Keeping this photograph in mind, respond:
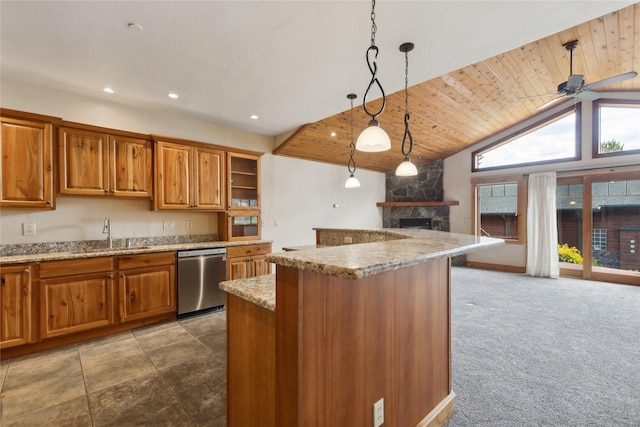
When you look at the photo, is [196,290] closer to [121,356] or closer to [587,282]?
[121,356]

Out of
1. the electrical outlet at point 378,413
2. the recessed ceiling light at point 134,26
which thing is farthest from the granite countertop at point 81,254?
the electrical outlet at point 378,413

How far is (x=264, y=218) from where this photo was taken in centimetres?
497

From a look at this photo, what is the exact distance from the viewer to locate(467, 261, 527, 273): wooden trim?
6.01 meters

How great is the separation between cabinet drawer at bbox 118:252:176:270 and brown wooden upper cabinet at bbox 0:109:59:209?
2.89 feet

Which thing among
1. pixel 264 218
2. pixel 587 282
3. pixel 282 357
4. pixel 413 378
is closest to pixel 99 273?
pixel 264 218

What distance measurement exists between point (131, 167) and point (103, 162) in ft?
0.89

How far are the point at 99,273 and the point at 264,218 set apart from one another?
2530 millimetres

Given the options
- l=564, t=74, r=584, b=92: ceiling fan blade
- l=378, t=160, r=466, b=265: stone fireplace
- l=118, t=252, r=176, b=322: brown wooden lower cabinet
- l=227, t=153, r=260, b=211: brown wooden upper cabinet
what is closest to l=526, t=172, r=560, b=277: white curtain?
l=378, t=160, r=466, b=265: stone fireplace

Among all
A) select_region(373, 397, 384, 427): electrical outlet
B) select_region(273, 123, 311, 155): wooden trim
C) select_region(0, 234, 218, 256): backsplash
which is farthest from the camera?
select_region(273, 123, 311, 155): wooden trim

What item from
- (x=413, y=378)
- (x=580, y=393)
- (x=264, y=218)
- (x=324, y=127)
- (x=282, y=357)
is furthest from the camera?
(x=264, y=218)

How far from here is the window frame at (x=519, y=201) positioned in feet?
19.6

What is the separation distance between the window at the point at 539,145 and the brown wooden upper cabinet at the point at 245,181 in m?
5.27

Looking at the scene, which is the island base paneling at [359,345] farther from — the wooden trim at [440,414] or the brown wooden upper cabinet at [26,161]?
the brown wooden upper cabinet at [26,161]

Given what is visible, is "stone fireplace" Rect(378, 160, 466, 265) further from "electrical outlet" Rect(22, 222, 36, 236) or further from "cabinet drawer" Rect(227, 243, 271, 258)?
"electrical outlet" Rect(22, 222, 36, 236)
